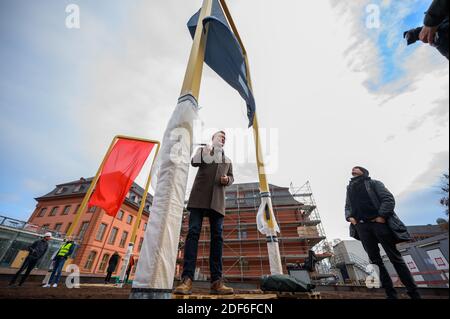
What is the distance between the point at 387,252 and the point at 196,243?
1.73m

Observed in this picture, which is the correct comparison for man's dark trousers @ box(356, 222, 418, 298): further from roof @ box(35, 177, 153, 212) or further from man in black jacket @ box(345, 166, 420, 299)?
roof @ box(35, 177, 153, 212)

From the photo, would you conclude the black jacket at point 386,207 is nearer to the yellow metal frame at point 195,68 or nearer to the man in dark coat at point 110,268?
the yellow metal frame at point 195,68

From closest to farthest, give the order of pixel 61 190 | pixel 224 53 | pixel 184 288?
1. pixel 184 288
2. pixel 224 53
3. pixel 61 190

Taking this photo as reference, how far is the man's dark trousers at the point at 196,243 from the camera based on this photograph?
154 centimetres

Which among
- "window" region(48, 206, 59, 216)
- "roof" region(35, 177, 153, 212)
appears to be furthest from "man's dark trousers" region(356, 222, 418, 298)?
"window" region(48, 206, 59, 216)

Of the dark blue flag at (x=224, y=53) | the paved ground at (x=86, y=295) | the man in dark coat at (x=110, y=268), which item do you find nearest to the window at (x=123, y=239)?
the man in dark coat at (x=110, y=268)

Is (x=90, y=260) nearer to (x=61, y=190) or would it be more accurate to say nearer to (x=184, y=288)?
(x=61, y=190)

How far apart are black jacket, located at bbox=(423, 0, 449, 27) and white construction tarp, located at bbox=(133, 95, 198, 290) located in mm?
1650

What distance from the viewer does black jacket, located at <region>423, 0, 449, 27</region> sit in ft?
3.14

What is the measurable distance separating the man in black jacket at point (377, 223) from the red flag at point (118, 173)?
5.01 m

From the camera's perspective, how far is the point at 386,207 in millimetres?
1706

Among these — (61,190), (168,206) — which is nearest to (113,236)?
(61,190)
